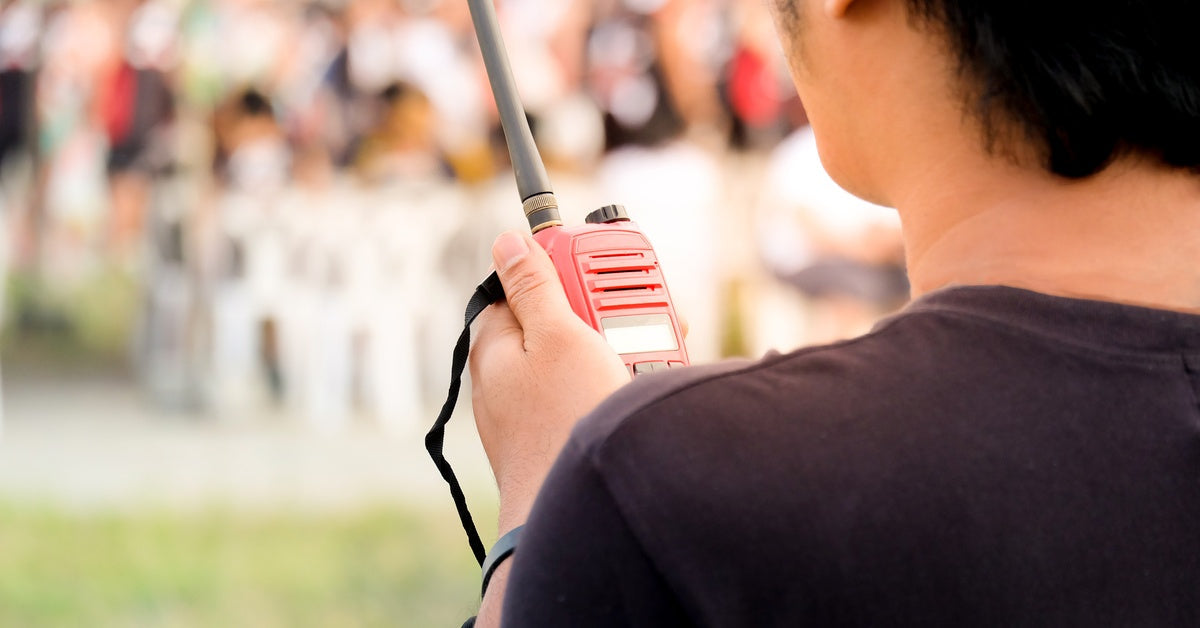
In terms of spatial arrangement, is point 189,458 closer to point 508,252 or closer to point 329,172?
point 329,172

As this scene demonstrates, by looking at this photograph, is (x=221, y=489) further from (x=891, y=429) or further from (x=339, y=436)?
(x=891, y=429)

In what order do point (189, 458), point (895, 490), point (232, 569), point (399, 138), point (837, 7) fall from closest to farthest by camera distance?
point (895, 490) → point (837, 7) → point (232, 569) → point (189, 458) → point (399, 138)

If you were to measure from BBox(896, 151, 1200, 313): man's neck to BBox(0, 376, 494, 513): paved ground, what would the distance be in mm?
2777

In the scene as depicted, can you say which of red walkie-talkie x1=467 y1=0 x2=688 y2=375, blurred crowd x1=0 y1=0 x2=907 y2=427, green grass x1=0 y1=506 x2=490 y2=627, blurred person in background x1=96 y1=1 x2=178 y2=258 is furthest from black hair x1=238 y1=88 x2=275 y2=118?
red walkie-talkie x1=467 y1=0 x2=688 y2=375

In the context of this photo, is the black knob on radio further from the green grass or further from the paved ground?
the paved ground

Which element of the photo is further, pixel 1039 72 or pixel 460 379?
pixel 460 379

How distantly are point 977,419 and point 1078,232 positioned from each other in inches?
4.6

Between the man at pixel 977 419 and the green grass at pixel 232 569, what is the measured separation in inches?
83.1

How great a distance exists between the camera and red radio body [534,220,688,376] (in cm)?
63

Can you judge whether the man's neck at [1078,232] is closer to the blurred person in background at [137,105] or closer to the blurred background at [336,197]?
the blurred background at [336,197]

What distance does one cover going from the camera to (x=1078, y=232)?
0.48m

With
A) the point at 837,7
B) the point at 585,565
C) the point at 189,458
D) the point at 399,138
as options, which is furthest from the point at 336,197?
the point at 585,565

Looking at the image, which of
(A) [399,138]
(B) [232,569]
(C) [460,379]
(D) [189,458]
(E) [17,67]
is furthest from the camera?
(A) [399,138]

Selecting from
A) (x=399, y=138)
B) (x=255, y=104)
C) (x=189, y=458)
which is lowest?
(x=189, y=458)
